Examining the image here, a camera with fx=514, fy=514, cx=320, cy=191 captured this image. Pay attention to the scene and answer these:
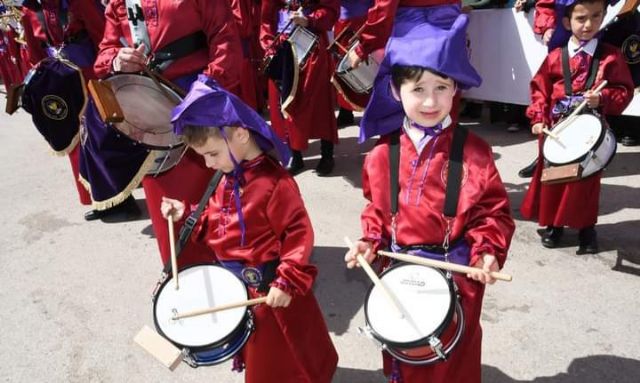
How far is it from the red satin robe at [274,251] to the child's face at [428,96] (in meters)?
0.57

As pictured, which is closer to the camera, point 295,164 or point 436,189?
point 436,189

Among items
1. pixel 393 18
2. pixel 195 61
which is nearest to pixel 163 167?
pixel 195 61

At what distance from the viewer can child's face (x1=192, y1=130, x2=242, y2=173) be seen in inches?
76.4

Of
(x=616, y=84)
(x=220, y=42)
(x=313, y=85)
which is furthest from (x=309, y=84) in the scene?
(x=616, y=84)

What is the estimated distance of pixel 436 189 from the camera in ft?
6.16

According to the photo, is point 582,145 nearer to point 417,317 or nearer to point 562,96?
point 562,96

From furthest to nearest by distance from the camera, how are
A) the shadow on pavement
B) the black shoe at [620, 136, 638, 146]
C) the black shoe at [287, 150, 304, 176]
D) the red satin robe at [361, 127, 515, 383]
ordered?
the black shoe at [287, 150, 304, 176], the black shoe at [620, 136, 638, 146], the shadow on pavement, the red satin robe at [361, 127, 515, 383]

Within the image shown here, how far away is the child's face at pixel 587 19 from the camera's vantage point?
2986 mm

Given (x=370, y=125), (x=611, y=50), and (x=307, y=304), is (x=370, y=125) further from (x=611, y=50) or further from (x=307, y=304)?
(x=611, y=50)

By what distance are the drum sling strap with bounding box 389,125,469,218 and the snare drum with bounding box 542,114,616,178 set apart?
1212 millimetres

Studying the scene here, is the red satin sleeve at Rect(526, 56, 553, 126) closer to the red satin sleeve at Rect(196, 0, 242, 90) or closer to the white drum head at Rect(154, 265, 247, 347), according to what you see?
the red satin sleeve at Rect(196, 0, 242, 90)

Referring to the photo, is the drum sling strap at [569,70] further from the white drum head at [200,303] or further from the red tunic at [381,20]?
the white drum head at [200,303]

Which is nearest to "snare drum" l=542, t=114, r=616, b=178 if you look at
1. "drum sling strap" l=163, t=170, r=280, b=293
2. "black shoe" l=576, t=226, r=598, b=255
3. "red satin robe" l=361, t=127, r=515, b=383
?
"black shoe" l=576, t=226, r=598, b=255

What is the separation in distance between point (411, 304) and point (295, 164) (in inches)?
152
